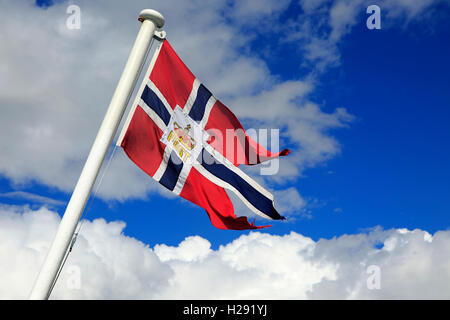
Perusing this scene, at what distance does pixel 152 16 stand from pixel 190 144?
338cm

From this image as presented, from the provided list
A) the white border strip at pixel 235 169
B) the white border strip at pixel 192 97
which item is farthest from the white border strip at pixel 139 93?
the white border strip at pixel 235 169

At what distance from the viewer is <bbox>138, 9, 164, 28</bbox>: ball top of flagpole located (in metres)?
10.2

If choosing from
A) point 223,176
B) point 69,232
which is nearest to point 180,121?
point 223,176

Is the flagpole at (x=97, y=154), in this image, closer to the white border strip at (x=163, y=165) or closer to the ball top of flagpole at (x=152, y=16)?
the ball top of flagpole at (x=152, y=16)

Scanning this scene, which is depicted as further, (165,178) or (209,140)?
(209,140)

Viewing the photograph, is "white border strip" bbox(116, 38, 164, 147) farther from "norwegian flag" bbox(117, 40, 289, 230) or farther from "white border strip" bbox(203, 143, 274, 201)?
"white border strip" bbox(203, 143, 274, 201)

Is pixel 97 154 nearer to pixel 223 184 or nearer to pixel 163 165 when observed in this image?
pixel 163 165

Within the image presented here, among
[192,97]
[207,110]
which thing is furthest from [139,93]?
[207,110]
